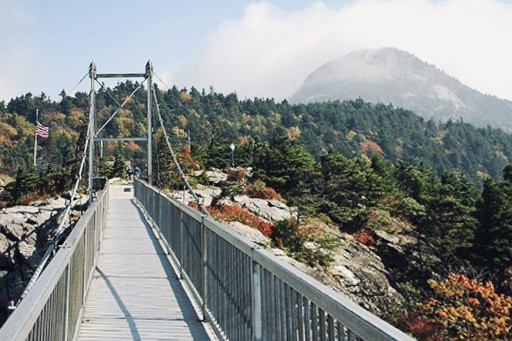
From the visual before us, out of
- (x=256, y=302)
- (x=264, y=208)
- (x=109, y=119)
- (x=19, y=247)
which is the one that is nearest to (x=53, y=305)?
(x=256, y=302)

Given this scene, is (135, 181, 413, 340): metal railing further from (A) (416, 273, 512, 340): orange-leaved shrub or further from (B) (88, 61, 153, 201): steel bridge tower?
(A) (416, 273, 512, 340): orange-leaved shrub

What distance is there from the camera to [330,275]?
22312 mm

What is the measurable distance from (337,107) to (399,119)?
64.4ft

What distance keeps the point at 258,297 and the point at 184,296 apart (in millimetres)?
3427

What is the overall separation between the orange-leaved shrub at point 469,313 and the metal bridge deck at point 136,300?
12411 millimetres

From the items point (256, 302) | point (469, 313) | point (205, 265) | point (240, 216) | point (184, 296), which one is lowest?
point (469, 313)

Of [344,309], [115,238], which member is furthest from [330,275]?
[344,309]

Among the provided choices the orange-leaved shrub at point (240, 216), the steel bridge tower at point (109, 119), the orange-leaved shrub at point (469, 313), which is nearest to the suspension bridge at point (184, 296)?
the steel bridge tower at point (109, 119)

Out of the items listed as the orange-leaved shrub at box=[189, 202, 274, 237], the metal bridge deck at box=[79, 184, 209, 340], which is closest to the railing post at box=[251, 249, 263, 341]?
the metal bridge deck at box=[79, 184, 209, 340]

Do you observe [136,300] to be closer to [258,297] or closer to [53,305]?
[53,305]

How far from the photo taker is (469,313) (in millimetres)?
18234

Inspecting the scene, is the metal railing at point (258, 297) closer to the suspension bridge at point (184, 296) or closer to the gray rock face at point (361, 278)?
the suspension bridge at point (184, 296)

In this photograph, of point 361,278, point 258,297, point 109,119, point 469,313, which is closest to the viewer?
point 258,297

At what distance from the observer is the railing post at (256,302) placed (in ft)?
11.6
